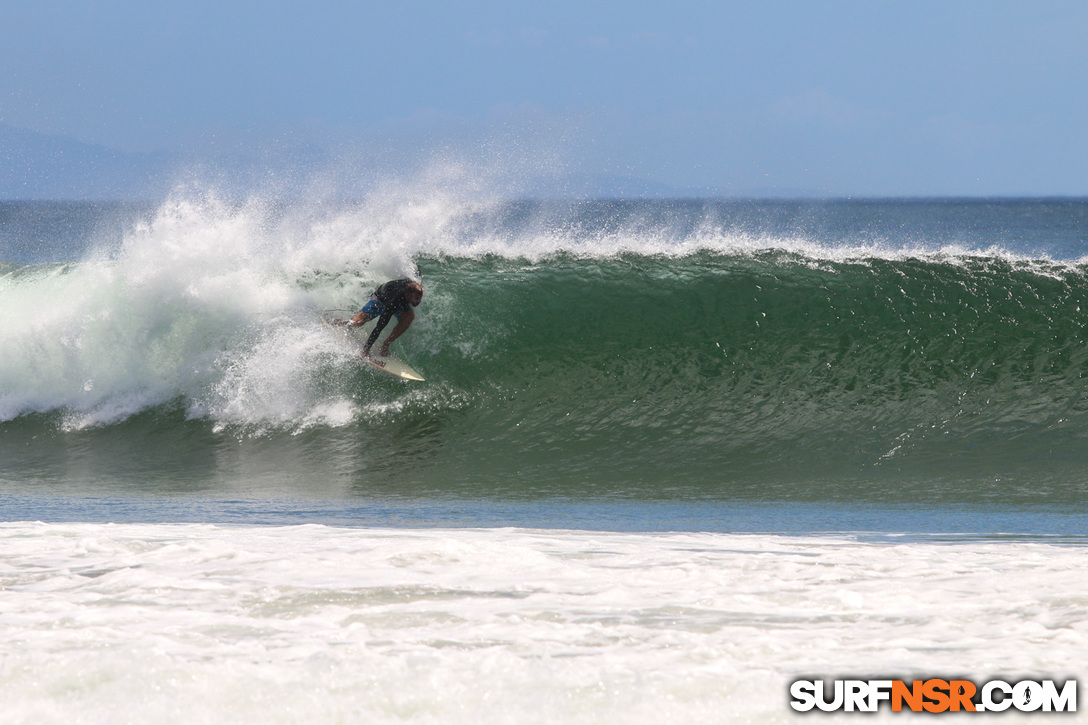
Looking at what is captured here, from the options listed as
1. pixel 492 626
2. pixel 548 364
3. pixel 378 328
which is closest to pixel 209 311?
pixel 378 328

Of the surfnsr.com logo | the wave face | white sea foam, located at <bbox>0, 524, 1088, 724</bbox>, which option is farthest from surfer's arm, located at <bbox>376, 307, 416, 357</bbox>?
the surfnsr.com logo

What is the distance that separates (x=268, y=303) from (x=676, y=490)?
4.64 metres

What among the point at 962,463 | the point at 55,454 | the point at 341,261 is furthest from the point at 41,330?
the point at 962,463

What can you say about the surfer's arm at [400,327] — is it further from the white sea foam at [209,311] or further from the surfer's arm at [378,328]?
the white sea foam at [209,311]

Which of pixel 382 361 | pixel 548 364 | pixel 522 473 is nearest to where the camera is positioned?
pixel 522 473

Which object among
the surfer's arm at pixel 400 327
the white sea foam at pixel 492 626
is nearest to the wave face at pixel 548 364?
the surfer's arm at pixel 400 327

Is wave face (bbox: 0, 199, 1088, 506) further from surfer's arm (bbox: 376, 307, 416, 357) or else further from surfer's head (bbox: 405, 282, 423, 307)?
surfer's head (bbox: 405, 282, 423, 307)

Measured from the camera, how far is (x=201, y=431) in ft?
26.3

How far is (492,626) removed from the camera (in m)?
2.96

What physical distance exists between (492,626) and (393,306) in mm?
5939

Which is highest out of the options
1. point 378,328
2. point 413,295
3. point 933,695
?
point 413,295

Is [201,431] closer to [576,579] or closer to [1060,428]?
[576,579]

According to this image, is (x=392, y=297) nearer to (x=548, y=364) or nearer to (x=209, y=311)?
(x=548, y=364)

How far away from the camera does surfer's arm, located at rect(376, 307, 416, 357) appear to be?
8.45 metres
